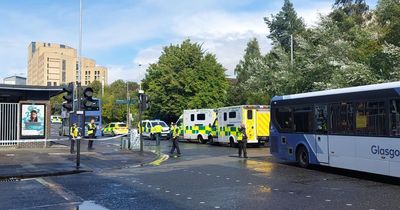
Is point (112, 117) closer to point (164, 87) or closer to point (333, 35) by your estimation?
point (164, 87)

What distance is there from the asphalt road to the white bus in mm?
568

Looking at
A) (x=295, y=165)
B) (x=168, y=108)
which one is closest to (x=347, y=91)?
(x=295, y=165)

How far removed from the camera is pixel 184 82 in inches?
2030

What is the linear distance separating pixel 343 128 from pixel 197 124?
879 inches

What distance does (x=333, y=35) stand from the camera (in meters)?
34.5

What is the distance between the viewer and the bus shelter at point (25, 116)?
27641mm

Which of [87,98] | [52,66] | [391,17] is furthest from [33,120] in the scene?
[52,66]

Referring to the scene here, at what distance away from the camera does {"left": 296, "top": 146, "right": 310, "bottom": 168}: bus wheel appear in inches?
654

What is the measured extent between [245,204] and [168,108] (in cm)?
4282

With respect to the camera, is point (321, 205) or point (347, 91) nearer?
point (321, 205)

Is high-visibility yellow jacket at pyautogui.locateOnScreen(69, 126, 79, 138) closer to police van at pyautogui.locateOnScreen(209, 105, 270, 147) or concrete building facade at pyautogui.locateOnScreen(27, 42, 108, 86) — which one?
police van at pyautogui.locateOnScreen(209, 105, 270, 147)

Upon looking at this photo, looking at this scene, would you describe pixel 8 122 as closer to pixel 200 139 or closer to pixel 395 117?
pixel 200 139

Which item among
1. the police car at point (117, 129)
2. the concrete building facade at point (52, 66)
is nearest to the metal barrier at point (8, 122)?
the police car at point (117, 129)


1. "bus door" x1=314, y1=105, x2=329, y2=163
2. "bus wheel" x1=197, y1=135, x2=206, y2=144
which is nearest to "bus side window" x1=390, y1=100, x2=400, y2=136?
"bus door" x1=314, y1=105, x2=329, y2=163
